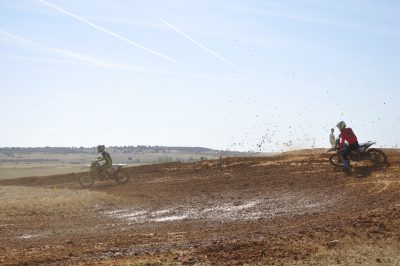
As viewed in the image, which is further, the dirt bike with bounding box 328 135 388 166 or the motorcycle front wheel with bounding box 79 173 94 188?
the motorcycle front wheel with bounding box 79 173 94 188

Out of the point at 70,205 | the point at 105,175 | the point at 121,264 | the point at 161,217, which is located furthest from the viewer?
the point at 105,175

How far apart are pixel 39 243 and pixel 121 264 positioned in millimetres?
3572

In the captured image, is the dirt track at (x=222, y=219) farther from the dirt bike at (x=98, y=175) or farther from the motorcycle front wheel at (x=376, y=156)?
the dirt bike at (x=98, y=175)

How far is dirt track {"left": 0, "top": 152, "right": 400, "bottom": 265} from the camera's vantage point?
950 centimetres

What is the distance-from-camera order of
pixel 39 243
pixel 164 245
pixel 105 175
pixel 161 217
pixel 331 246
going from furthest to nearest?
pixel 105 175, pixel 161 217, pixel 39 243, pixel 164 245, pixel 331 246

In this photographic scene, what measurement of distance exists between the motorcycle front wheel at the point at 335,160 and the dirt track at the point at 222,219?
20.8 inches

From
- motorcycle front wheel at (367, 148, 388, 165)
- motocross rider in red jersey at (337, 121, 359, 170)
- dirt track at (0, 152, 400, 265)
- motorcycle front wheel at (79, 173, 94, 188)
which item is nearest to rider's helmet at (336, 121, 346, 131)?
motocross rider in red jersey at (337, 121, 359, 170)

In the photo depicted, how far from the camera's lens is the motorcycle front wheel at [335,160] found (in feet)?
70.7

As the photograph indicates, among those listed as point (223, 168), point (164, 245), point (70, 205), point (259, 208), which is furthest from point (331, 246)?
point (223, 168)

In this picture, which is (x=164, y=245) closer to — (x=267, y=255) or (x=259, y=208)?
(x=267, y=255)

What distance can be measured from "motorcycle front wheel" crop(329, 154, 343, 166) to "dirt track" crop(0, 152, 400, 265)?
1.73ft

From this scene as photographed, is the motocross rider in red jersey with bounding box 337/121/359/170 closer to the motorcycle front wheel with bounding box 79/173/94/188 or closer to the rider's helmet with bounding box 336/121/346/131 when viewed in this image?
the rider's helmet with bounding box 336/121/346/131

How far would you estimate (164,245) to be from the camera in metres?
10.5

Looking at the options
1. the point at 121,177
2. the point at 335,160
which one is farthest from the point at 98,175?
the point at 335,160
